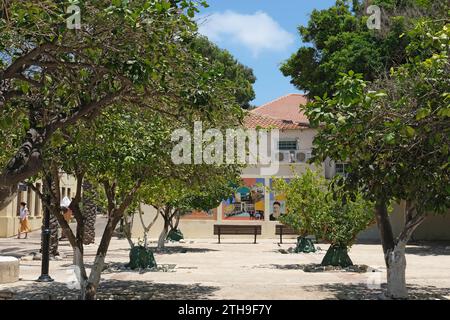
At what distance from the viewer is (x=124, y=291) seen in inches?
461

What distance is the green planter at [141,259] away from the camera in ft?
51.9

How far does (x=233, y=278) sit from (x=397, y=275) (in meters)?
4.66

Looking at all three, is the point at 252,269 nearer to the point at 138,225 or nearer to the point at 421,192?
the point at 421,192

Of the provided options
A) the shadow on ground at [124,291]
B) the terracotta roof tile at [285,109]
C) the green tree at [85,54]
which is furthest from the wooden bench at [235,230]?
the green tree at [85,54]

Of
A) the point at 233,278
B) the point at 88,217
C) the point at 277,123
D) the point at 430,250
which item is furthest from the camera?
the point at 277,123

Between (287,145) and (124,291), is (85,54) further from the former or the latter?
(287,145)

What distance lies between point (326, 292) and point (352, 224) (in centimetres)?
490

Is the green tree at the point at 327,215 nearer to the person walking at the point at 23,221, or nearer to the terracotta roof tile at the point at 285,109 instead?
the person walking at the point at 23,221

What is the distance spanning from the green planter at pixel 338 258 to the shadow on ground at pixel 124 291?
504cm

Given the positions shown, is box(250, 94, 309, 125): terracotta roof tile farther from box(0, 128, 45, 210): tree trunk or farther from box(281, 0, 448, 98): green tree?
box(0, 128, 45, 210): tree trunk

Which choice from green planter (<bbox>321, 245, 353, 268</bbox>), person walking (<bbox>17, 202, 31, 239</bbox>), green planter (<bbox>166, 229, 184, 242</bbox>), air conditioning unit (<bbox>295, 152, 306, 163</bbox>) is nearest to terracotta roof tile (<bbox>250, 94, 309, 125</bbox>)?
air conditioning unit (<bbox>295, 152, 306, 163</bbox>)

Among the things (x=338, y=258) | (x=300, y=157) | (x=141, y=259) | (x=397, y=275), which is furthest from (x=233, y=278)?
(x=300, y=157)

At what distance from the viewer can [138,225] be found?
31750mm
